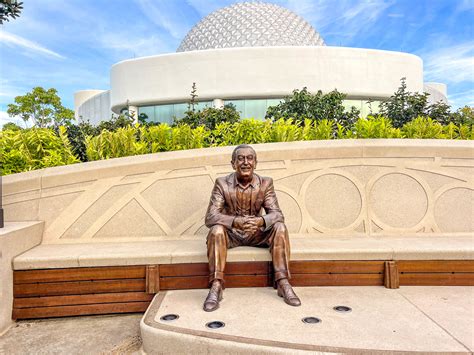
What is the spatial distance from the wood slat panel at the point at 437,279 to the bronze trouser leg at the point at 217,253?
232 cm

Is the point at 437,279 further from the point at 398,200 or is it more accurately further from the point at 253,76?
the point at 253,76

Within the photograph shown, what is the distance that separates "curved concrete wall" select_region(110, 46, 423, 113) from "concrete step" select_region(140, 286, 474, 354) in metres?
25.3

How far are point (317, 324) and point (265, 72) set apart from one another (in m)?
26.5

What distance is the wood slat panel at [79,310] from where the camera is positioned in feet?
13.9

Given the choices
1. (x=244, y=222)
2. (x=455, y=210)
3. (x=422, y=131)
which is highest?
(x=422, y=131)

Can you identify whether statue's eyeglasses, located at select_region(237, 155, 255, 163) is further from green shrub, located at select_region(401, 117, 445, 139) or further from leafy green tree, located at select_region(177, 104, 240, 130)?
leafy green tree, located at select_region(177, 104, 240, 130)

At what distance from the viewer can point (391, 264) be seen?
14.2 feet

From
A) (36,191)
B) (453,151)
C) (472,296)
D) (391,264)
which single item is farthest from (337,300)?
(36,191)

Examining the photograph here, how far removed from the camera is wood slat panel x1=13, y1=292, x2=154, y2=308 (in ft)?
13.9

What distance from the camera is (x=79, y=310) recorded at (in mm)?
4258

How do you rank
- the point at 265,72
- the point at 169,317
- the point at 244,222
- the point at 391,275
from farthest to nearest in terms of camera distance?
1. the point at 265,72
2. the point at 391,275
3. the point at 244,222
4. the point at 169,317

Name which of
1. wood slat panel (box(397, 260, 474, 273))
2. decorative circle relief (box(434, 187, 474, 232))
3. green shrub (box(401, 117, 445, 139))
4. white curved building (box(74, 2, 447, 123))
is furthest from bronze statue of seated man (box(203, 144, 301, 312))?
white curved building (box(74, 2, 447, 123))

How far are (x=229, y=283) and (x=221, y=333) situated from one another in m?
1.34

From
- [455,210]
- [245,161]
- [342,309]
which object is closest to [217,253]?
[245,161]
